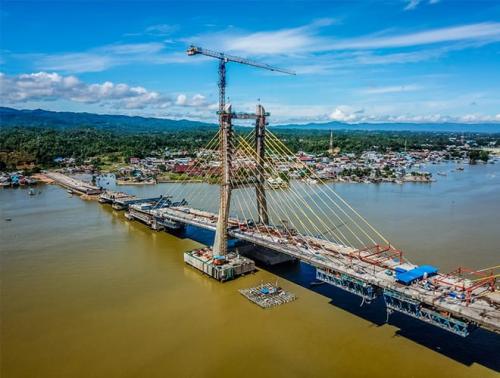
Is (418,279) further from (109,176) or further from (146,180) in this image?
(109,176)

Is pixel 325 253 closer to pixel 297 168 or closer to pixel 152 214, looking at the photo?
pixel 152 214

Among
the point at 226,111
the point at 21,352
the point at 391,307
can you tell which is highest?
the point at 226,111

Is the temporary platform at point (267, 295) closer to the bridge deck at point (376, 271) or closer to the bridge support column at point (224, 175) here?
the bridge deck at point (376, 271)

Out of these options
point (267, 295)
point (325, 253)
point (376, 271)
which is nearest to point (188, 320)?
point (267, 295)

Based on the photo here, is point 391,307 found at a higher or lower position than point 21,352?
higher

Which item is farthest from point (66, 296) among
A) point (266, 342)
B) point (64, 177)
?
point (64, 177)

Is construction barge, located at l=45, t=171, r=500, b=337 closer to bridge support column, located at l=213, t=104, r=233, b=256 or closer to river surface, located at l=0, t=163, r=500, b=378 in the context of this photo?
bridge support column, located at l=213, t=104, r=233, b=256

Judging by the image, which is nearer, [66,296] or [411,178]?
[66,296]
